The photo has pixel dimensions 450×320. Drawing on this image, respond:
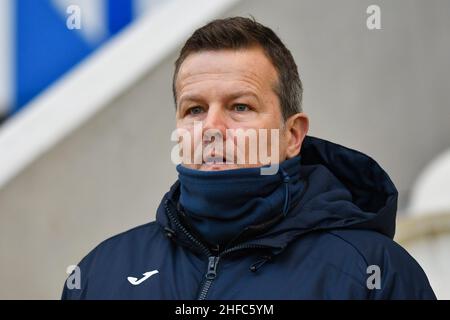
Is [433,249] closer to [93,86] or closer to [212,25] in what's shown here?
[93,86]

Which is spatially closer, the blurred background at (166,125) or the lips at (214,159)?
the lips at (214,159)

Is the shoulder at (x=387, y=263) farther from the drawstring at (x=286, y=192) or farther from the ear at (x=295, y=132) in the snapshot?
the ear at (x=295, y=132)

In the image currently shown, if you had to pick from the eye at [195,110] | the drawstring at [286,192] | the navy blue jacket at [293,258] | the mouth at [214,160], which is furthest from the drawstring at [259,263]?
the eye at [195,110]

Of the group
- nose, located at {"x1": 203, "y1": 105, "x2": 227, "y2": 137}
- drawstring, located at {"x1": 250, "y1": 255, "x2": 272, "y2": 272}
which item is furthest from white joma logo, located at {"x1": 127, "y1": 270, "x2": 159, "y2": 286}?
nose, located at {"x1": 203, "y1": 105, "x2": 227, "y2": 137}

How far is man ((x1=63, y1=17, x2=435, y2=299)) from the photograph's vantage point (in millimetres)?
1803

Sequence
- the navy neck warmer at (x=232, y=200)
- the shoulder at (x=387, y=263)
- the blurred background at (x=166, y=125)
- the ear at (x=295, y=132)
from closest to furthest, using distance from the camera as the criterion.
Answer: the shoulder at (x=387, y=263), the navy neck warmer at (x=232, y=200), the ear at (x=295, y=132), the blurred background at (x=166, y=125)

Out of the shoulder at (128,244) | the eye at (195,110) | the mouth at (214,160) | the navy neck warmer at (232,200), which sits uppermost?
the eye at (195,110)

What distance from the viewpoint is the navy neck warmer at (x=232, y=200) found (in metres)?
1.86

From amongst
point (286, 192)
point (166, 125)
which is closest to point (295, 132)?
point (286, 192)

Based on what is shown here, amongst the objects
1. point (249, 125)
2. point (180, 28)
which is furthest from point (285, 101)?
point (180, 28)

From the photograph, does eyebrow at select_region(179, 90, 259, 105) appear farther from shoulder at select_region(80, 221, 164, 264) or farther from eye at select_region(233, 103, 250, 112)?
shoulder at select_region(80, 221, 164, 264)

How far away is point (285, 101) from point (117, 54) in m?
2.31

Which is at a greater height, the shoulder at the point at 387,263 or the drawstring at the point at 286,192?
the drawstring at the point at 286,192

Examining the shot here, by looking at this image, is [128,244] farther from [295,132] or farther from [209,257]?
[295,132]
